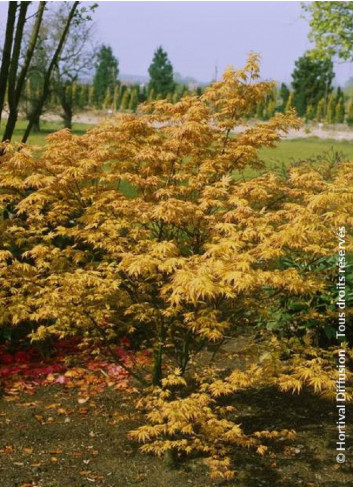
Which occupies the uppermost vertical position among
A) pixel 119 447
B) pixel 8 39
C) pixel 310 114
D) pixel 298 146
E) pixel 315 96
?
pixel 315 96

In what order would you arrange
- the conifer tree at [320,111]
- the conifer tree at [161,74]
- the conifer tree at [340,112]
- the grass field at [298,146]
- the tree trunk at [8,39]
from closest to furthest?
the tree trunk at [8,39]
the grass field at [298,146]
the conifer tree at [340,112]
the conifer tree at [320,111]
the conifer tree at [161,74]

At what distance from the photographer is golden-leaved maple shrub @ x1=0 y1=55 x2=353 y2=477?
14.4 ft

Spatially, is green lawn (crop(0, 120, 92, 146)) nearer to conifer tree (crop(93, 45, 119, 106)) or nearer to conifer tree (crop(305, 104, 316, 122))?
conifer tree (crop(93, 45, 119, 106))

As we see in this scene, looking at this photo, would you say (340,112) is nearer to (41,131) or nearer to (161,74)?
Result: (161,74)

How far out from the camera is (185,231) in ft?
17.4

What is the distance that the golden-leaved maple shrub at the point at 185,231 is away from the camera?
4.39 metres

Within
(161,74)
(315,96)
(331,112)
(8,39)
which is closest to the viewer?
(8,39)

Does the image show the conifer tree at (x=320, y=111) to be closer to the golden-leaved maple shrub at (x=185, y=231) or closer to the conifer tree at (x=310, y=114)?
the conifer tree at (x=310, y=114)

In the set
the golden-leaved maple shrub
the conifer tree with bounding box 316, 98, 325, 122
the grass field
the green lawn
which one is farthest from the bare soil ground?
the conifer tree with bounding box 316, 98, 325, 122

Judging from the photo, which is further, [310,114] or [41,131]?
[310,114]

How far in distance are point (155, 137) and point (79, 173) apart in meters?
1.11

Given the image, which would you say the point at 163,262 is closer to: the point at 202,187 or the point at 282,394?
the point at 202,187

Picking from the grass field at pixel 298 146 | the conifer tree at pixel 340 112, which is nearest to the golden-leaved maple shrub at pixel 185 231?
the grass field at pixel 298 146

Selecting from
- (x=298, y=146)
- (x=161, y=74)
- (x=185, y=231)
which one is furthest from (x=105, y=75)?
(x=185, y=231)
